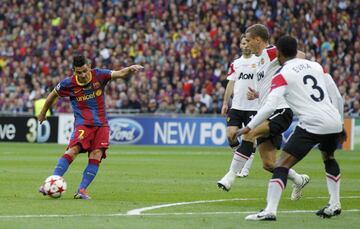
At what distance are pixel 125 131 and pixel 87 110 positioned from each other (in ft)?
67.3

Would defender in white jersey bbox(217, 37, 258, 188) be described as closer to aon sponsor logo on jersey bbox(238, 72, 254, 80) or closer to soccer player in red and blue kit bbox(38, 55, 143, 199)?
aon sponsor logo on jersey bbox(238, 72, 254, 80)

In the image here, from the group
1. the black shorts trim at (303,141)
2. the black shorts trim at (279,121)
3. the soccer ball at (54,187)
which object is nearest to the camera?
the black shorts trim at (303,141)

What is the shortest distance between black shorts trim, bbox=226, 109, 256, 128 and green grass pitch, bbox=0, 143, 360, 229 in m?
1.07

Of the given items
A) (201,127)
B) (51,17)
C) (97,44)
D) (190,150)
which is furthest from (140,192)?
(51,17)

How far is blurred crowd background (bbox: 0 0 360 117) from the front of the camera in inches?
1389

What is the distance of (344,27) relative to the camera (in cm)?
3575

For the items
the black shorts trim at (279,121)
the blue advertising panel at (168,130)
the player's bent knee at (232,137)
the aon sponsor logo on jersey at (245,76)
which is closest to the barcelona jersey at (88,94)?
the player's bent knee at (232,137)

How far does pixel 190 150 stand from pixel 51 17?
1346cm

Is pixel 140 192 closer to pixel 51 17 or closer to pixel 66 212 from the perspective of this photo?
pixel 66 212

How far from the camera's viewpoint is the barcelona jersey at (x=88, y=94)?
14219mm

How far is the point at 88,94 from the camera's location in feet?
46.8

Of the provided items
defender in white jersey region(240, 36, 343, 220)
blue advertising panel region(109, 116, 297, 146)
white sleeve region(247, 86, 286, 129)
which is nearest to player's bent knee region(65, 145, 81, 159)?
defender in white jersey region(240, 36, 343, 220)

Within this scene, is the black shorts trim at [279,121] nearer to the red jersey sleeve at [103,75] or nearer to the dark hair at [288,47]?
the dark hair at [288,47]

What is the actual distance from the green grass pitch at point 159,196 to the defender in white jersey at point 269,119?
0.36 m
